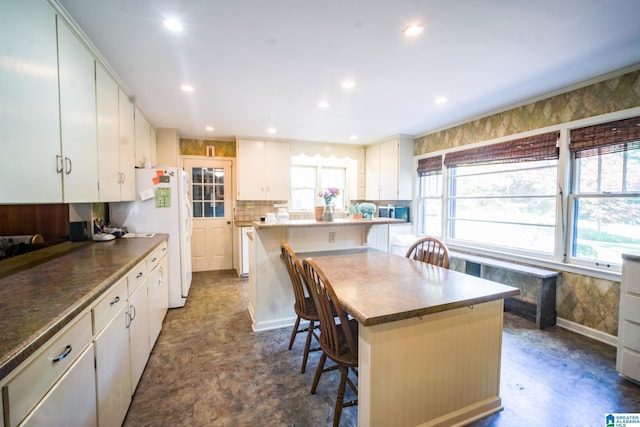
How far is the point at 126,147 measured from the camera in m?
2.82

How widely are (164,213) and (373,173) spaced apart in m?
3.79

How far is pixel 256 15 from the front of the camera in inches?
67.3

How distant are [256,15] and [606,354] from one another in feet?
12.7

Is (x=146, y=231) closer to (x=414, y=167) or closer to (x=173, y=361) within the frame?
(x=173, y=361)

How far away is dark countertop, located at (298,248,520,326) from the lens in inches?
51.1

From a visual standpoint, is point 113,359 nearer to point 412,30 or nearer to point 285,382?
point 285,382

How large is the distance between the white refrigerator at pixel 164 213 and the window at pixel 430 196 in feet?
12.4

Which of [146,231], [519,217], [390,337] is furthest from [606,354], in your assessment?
[146,231]

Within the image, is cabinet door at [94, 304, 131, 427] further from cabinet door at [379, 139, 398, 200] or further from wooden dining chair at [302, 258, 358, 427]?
cabinet door at [379, 139, 398, 200]

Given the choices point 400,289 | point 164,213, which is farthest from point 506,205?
point 164,213

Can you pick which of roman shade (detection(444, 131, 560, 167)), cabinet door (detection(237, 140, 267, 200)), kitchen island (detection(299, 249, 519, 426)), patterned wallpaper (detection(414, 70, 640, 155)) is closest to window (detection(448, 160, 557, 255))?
roman shade (detection(444, 131, 560, 167))

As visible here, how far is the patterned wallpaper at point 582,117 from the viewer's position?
2449 mm

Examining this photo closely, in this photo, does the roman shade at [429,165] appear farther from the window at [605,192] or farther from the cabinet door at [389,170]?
the window at [605,192]

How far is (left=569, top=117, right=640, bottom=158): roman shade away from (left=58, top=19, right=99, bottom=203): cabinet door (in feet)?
14.3
